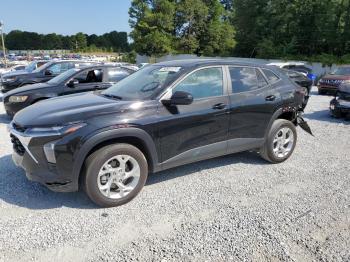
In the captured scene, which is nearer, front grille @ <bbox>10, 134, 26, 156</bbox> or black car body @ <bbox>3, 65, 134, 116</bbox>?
front grille @ <bbox>10, 134, 26, 156</bbox>

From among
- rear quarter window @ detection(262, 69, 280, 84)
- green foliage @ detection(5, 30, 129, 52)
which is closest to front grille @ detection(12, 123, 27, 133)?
rear quarter window @ detection(262, 69, 280, 84)

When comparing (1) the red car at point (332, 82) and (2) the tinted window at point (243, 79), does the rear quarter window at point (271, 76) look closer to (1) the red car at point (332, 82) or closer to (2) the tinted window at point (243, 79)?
(2) the tinted window at point (243, 79)

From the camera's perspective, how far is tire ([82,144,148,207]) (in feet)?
11.8

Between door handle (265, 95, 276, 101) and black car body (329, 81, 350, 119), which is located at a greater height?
door handle (265, 95, 276, 101)

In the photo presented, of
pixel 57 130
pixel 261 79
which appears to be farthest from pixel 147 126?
pixel 261 79

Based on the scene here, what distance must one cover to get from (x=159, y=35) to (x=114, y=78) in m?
31.0

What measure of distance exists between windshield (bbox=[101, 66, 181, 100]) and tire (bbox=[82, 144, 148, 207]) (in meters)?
0.75

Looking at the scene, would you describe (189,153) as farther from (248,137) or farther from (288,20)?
(288,20)

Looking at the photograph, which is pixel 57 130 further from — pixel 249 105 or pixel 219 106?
pixel 249 105

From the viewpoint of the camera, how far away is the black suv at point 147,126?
3.53 metres

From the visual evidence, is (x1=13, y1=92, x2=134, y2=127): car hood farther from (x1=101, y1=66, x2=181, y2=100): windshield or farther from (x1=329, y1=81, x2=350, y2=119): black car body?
(x1=329, y1=81, x2=350, y2=119): black car body

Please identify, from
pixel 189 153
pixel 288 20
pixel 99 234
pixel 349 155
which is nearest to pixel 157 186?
pixel 189 153

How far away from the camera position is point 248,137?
491cm

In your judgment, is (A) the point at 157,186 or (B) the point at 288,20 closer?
(A) the point at 157,186
